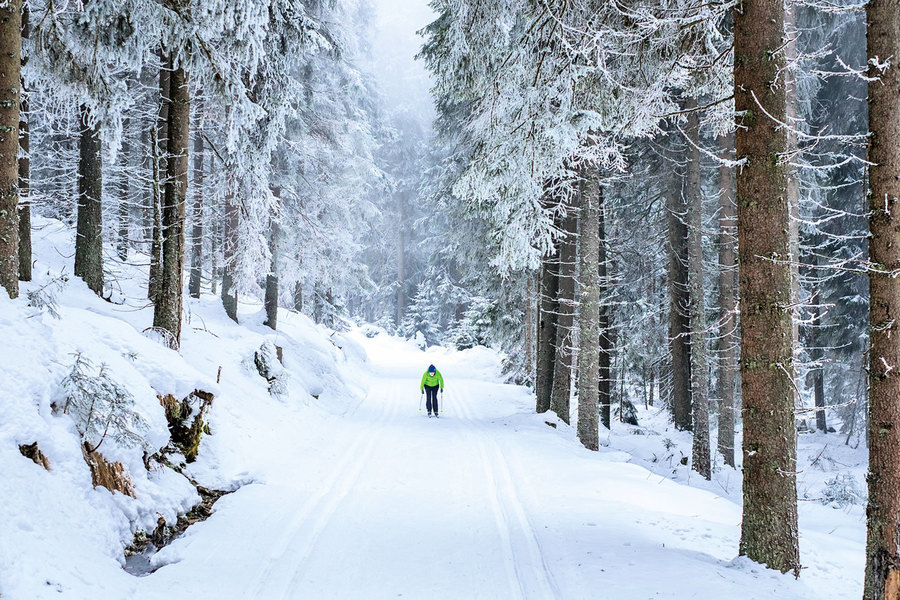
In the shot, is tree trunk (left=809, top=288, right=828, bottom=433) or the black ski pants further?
tree trunk (left=809, top=288, right=828, bottom=433)

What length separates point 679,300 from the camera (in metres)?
14.1

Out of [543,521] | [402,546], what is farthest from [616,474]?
[402,546]

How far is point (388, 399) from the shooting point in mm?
16828

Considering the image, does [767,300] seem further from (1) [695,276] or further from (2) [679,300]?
(2) [679,300]

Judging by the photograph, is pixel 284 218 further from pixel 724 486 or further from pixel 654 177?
pixel 724 486

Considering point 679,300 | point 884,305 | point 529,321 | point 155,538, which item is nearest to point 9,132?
point 155,538

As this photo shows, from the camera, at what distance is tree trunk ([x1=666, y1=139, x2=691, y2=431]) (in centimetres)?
1351

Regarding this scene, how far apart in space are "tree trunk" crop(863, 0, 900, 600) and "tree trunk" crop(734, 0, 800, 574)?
28.9 inches

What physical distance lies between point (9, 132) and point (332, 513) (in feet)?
18.9

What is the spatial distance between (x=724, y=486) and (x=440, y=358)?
21896 millimetres

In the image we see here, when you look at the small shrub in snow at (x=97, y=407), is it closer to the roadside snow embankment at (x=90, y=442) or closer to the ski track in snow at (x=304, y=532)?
the roadside snow embankment at (x=90, y=442)

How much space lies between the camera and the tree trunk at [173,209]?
348 inches

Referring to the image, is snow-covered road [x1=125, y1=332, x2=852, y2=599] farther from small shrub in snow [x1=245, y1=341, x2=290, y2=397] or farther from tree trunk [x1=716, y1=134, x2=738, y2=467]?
tree trunk [x1=716, y1=134, x2=738, y2=467]

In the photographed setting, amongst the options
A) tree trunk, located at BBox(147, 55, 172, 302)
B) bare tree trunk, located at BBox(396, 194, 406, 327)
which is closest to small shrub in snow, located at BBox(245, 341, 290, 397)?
tree trunk, located at BBox(147, 55, 172, 302)
